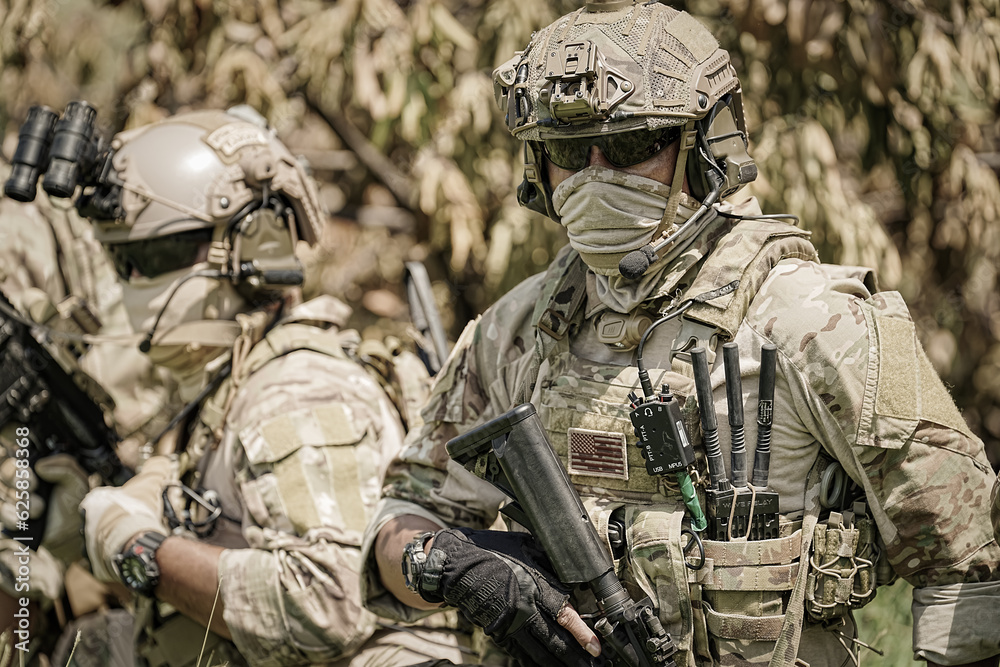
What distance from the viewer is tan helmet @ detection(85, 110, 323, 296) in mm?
3688

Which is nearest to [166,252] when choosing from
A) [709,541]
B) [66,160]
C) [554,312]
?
[66,160]

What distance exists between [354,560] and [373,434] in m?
0.43

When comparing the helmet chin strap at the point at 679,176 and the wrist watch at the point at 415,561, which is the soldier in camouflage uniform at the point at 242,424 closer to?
the wrist watch at the point at 415,561

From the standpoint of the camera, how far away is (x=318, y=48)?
20.3 ft

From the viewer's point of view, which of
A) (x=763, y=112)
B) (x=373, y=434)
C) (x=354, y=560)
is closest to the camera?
(x=354, y=560)

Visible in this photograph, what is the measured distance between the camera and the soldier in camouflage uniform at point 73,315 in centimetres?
447

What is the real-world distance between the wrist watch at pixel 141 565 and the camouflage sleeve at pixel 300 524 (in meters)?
0.28

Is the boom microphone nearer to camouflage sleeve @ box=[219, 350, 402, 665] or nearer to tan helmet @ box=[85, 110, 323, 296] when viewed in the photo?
camouflage sleeve @ box=[219, 350, 402, 665]

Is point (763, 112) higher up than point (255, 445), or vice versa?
point (763, 112)

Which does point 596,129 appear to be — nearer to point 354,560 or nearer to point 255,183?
point 354,560

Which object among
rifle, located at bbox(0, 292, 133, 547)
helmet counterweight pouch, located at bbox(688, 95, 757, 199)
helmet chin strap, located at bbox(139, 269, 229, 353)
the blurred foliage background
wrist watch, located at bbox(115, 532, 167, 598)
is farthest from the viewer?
the blurred foliage background

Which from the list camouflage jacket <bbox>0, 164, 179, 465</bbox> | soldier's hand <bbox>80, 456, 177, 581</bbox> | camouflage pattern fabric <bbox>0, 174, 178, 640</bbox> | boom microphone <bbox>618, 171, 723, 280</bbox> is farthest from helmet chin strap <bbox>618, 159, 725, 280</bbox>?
camouflage jacket <bbox>0, 164, 179, 465</bbox>

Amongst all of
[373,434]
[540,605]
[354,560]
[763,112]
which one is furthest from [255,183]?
[763,112]

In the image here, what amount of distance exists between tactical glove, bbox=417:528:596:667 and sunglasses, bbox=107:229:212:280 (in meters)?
1.81
